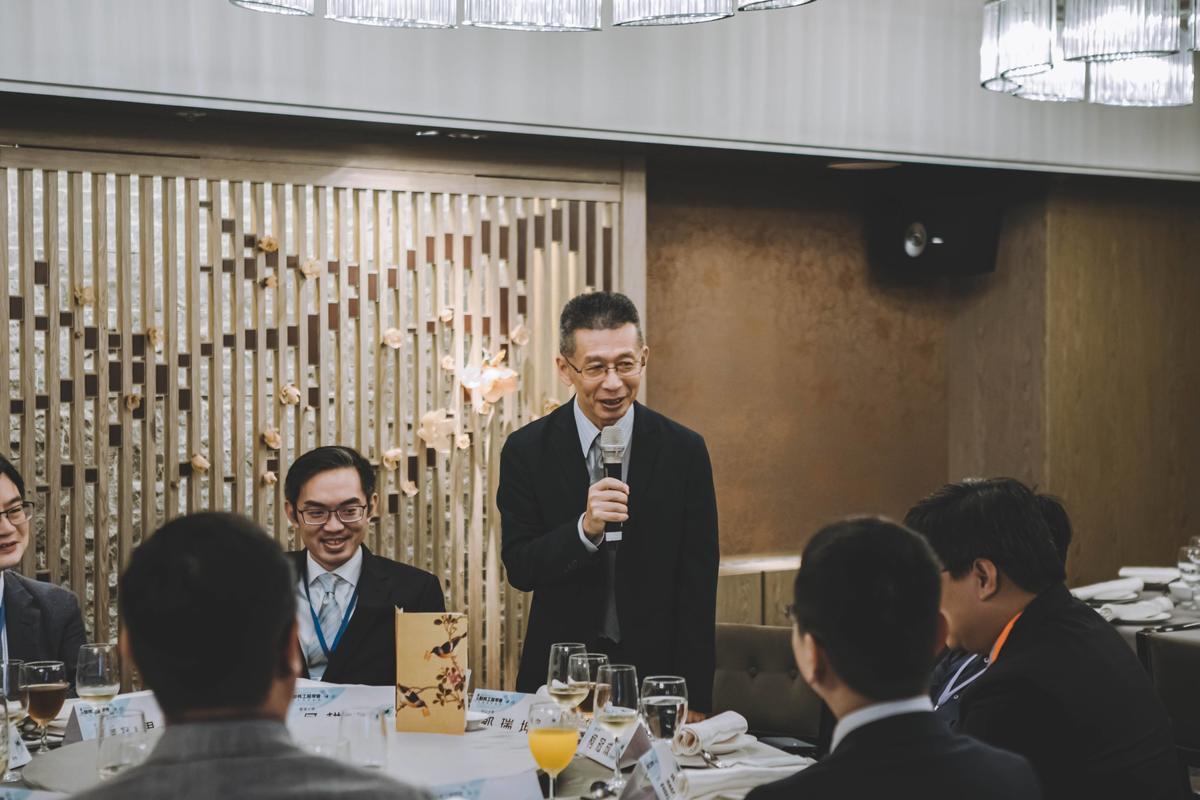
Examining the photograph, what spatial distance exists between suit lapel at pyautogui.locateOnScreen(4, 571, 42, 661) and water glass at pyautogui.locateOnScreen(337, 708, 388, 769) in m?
1.68

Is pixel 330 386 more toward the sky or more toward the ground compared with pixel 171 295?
more toward the ground

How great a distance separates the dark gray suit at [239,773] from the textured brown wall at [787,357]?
15.2 ft

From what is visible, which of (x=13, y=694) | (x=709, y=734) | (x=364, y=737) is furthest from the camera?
(x=13, y=694)

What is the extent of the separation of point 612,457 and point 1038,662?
119 cm

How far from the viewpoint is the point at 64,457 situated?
14.5ft

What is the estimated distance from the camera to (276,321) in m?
4.70

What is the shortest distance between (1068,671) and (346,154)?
3.40 metres

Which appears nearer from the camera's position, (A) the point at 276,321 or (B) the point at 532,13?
(B) the point at 532,13

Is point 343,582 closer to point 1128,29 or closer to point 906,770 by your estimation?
point 906,770

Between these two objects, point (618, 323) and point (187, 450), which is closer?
point (618, 323)

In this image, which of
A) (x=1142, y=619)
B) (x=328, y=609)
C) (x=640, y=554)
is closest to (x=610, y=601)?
(x=640, y=554)

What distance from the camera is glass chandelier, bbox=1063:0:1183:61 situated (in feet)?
12.0

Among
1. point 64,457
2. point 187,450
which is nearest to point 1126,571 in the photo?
point 187,450

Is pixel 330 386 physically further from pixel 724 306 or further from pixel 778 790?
pixel 778 790
